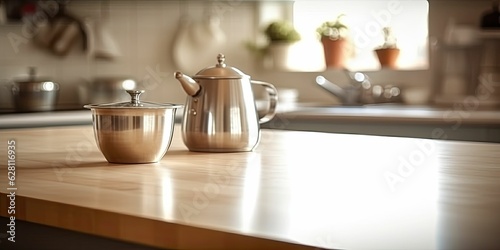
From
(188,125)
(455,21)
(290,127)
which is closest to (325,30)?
(455,21)

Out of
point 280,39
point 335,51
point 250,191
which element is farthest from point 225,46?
point 250,191

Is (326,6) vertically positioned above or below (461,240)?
above

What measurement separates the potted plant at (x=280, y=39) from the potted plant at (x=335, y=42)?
0.18 m

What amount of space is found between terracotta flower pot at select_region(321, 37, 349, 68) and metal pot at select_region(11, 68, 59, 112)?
1394 mm

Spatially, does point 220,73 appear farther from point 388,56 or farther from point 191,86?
point 388,56

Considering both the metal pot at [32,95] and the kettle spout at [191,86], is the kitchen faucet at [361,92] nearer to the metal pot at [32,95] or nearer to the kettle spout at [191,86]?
the metal pot at [32,95]

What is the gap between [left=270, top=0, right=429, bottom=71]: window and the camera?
11.6ft

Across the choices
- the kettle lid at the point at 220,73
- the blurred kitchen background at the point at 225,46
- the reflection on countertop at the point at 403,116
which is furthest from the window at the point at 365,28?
the kettle lid at the point at 220,73

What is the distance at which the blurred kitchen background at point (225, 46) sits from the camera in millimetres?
3320

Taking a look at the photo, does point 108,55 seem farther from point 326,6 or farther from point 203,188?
point 203,188

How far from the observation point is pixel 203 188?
944mm

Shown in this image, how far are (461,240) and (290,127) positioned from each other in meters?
Answer: 2.32

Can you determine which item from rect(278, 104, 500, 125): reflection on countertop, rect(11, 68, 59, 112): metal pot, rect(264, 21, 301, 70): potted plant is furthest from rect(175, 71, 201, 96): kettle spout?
rect(264, 21, 301, 70): potted plant

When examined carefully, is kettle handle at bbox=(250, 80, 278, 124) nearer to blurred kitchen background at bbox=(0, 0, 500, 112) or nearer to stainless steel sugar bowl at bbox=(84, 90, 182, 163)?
stainless steel sugar bowl at bbox=(84, 90, 182, 163)
